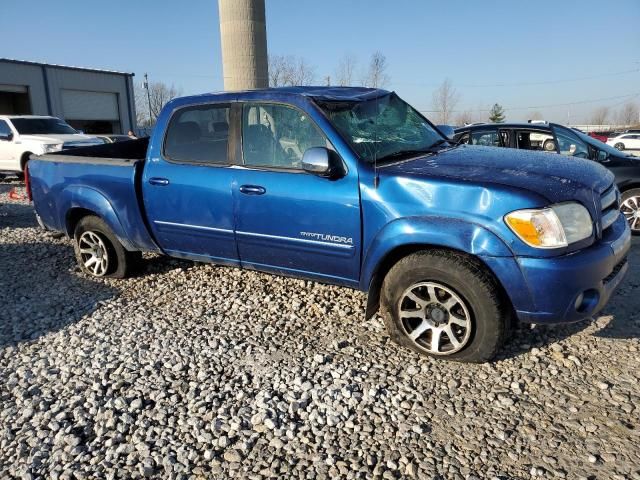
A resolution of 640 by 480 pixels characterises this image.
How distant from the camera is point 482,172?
11.0 ft

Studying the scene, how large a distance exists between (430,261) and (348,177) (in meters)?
0.84

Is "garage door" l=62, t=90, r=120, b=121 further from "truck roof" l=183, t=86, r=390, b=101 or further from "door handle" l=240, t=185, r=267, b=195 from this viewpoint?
"door handle" l=240, t=185, r=267, b=195

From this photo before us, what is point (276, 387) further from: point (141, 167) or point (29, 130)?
point (29, 130)

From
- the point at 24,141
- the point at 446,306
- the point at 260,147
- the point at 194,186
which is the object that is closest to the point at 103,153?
the point at 194,186

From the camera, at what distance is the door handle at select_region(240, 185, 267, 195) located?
395cm

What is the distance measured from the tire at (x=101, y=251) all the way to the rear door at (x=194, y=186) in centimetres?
75

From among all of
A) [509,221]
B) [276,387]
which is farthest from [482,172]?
[276,387]

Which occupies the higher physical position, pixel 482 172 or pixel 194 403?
pixel 482 172

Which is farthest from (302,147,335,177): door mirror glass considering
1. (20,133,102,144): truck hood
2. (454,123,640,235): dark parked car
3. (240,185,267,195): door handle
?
(20,133,102,144): truck hood

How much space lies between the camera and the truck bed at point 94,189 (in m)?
4.80

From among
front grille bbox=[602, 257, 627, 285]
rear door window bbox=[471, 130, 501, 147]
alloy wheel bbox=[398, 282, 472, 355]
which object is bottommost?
alloy wheel bbox=[398, 282, 472, 355]

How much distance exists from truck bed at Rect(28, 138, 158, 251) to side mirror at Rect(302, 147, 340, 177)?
2.01 m

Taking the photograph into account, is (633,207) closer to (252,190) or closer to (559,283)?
(559,283)

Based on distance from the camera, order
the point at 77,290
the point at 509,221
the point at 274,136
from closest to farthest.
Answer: the point at 509,221, the point at 274,136, the point at 77,290
